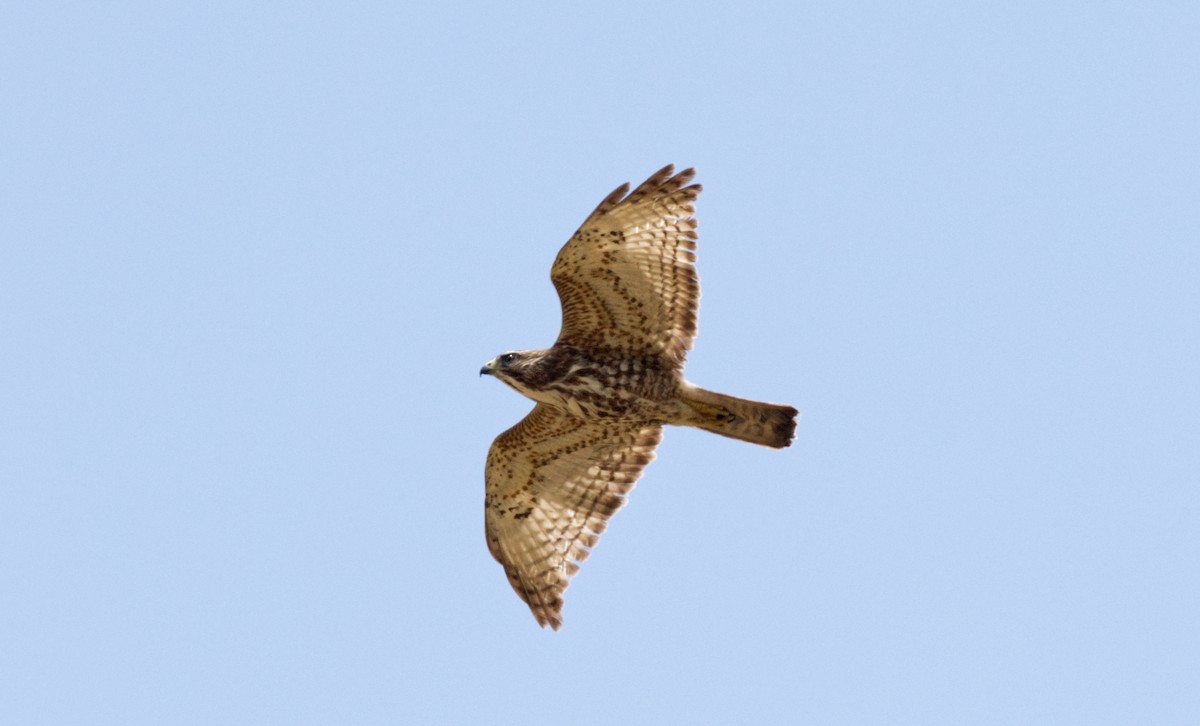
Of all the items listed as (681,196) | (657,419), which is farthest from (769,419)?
(681,196)

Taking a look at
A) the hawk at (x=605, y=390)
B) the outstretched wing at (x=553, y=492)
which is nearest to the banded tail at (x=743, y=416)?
the hawk at (x=605, y=390)

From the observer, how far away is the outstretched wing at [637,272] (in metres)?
14.4

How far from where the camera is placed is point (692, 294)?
48.0 feet

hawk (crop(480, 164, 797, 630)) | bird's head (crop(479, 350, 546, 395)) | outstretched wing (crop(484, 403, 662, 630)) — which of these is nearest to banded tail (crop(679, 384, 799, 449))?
hawk (crop(480, 164, 797, 630))

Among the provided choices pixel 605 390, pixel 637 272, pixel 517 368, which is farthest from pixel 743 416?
pixel 517 368

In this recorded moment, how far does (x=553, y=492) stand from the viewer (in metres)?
15.6

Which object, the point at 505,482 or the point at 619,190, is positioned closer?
the point at 619,190

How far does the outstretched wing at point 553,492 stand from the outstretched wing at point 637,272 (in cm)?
97

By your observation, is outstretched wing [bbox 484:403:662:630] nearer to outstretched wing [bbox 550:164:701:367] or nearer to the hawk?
the hawk

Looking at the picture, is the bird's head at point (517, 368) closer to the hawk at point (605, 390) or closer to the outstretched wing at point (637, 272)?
the hawk at point (605, 390)

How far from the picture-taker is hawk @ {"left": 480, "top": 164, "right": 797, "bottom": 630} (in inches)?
570

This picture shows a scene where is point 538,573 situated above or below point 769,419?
below

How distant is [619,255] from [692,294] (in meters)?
0.67

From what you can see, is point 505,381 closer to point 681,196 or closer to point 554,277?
point 554,277
